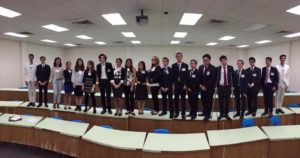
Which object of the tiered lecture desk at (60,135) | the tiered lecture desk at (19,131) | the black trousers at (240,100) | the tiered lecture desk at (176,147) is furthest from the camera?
the black trousers at (240,100)

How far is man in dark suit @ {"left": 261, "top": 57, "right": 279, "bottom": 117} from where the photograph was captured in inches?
195

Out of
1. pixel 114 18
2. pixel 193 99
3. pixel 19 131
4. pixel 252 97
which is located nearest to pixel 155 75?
pixel 193 99

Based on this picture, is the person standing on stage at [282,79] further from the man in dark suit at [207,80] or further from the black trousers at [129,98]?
the black trousers at [129,98]

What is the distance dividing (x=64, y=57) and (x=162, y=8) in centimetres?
1200

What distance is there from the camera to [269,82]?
16.4 ft

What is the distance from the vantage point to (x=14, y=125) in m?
4.10

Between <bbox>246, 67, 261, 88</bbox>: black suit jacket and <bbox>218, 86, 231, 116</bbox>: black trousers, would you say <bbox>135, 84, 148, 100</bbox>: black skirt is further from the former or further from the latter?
<bbox>246, 67, 261, 88</bbox>: black suit jacket

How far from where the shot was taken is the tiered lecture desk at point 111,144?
2.73m

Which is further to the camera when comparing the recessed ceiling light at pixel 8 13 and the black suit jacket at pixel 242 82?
the recessed ceiling light at pixel 8 13

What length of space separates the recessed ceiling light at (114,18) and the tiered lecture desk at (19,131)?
3.31m

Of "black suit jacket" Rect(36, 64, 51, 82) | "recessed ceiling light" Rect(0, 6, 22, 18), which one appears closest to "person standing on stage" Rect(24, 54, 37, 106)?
"black suit jacket" Rect(36, 64, 51, 82)

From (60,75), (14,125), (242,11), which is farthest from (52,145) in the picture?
(242,11)

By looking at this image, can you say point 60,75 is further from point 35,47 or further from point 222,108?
point 35,47

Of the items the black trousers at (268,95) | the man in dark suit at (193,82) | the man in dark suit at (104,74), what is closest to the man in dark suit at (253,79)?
the black trousers at (268,95)
